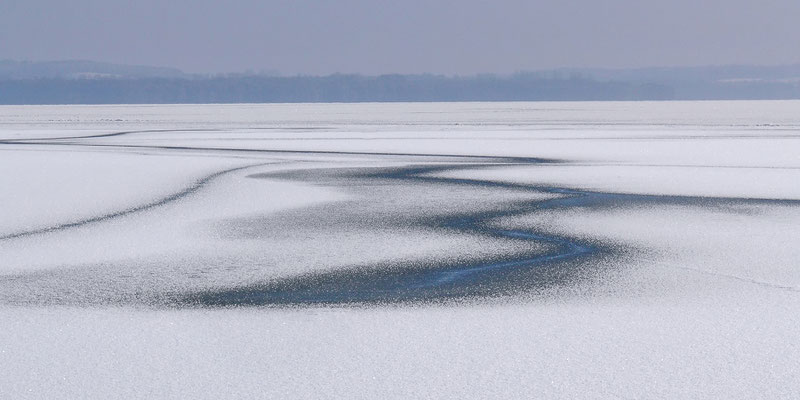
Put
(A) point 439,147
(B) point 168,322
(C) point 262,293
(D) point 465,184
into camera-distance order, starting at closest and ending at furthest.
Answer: (B) point 168,322 → (C) point 262,293 → (D) point 465,184 → (A) point 439,147

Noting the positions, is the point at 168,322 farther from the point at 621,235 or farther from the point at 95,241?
the point at 621,235

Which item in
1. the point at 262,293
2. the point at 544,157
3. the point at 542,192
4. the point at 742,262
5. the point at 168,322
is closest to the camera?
the point at 168,322

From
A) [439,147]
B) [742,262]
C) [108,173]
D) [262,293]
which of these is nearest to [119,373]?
[262,293]

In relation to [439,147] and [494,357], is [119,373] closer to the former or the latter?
[494,357]

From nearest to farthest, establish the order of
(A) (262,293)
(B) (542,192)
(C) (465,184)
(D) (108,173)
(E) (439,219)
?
(A) (262,293), (E) (439,219), (B) (542,192), (C) (465,184), (D) (108,173)

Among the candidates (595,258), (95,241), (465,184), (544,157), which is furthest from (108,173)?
(595,258)

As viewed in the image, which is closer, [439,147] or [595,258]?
[595,258]
